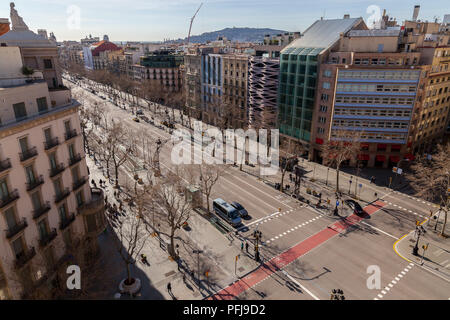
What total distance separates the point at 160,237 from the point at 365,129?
50.4 metres

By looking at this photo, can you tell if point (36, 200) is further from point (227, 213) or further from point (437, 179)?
point (437, 179)

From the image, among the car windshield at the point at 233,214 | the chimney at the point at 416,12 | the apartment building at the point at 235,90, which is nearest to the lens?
the car windshield at the point at 233,214

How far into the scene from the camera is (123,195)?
5756 centimetres

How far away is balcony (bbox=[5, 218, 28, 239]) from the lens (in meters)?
27.4

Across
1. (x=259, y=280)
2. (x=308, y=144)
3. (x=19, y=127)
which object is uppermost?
(x=19, y=127)

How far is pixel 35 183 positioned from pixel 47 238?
6.20 metres

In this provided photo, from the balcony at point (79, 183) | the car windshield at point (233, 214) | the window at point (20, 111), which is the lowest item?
the car windshield at point (233, 214)

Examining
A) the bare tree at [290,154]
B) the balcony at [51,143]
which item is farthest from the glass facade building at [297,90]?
the balcony at [51,143]

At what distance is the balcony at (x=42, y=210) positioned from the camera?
30.6 meters

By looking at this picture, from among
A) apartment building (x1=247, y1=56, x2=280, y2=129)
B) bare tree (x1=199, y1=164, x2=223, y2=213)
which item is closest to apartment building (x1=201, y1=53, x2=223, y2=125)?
apartment building (x1=247, y1=56, x2=280, y2=129)

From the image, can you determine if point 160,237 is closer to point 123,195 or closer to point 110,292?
point 110,292

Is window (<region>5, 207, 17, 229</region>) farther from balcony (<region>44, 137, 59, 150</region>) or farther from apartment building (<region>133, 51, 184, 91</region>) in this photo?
apartment building (<region>133, 51, 184, 91</region>)

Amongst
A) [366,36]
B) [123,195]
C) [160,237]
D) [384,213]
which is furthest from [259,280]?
[366,36]

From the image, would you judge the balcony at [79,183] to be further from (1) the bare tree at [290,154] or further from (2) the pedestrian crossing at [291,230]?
(1) the bare tree at [290,154]
